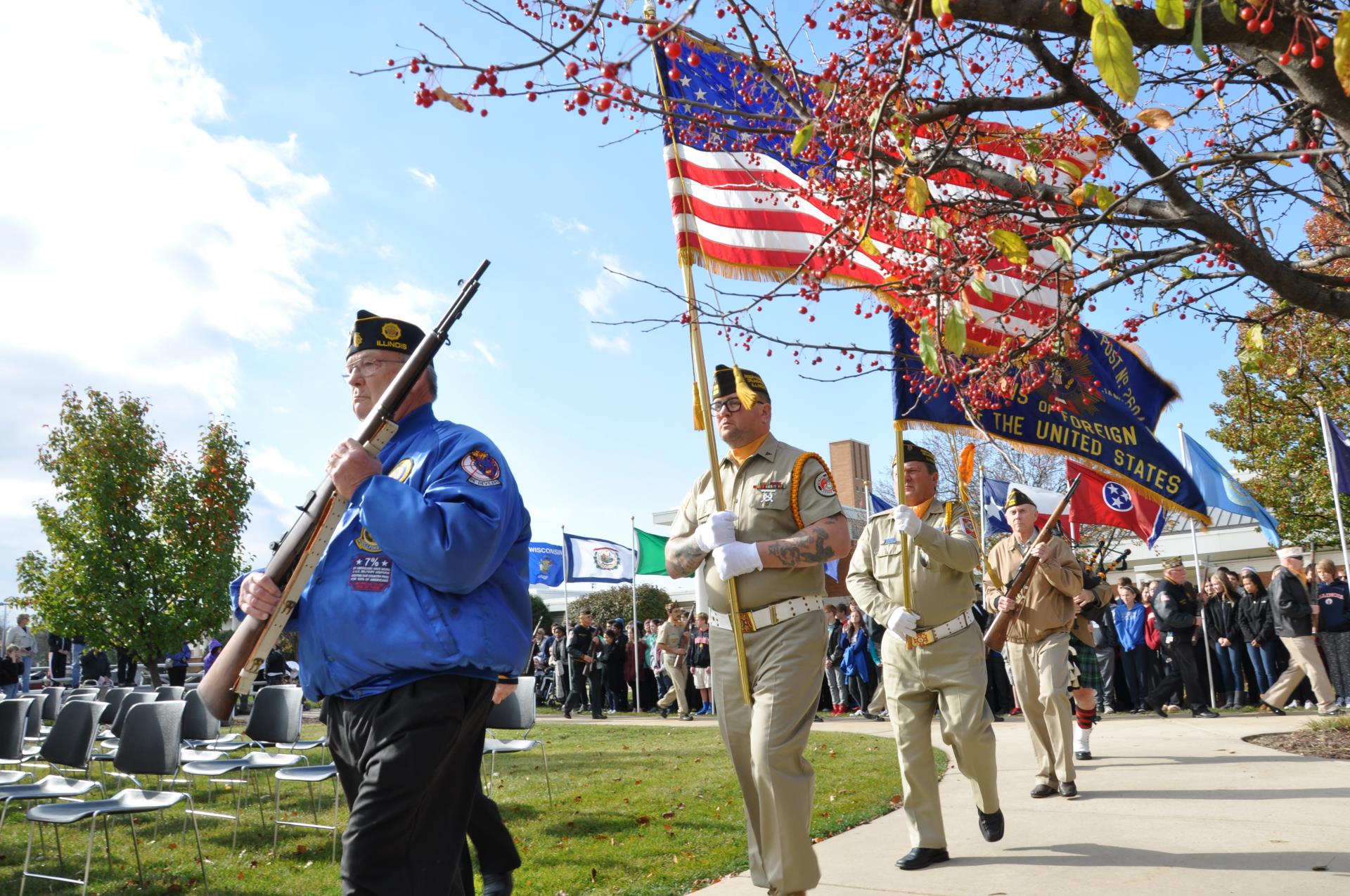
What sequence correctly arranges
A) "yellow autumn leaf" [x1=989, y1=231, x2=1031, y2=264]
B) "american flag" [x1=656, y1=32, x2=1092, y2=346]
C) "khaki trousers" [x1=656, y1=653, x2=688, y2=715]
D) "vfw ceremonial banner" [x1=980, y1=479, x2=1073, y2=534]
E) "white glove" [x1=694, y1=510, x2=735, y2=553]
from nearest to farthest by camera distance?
"yellow autumn leaf" [x1=989, y1=231, x2=1031, y2=264]
"white glove" [x1=694, y1=510, x2=735, y2=553]
"american flag" [x1=656, y1=32, x2=1092, y2=346]
"vfw ceremonial banner" [x1=980, y1=479, x2=1073, y2=534]
"khaki trousers" [x1=656, y1=653, x2=688, y2=715]

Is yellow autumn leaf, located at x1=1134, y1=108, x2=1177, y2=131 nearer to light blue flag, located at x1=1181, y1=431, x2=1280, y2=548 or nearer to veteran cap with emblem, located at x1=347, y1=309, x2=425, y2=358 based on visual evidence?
veteran cap with emblem, located at x1=347, y1=309, x2=425, y2=358

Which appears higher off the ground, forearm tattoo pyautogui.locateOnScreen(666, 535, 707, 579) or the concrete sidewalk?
forearm tattoo pyautogui.locateOnScreen(666, 535, 707, 579)

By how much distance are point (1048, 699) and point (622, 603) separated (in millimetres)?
32028

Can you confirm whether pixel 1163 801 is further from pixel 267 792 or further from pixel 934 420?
pixel 267 792

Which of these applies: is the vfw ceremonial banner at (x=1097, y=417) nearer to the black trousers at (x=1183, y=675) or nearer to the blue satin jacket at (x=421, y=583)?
the blue satin jacket at (x=421, y=583)

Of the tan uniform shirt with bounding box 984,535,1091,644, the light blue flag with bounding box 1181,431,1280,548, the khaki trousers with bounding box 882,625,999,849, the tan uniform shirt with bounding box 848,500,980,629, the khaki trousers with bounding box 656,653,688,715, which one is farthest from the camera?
the khaki trousers with bounding box 656,653,688,715

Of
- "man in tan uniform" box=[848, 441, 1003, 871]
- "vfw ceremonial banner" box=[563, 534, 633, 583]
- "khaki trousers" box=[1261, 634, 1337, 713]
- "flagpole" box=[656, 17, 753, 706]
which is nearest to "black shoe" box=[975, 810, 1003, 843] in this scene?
"man in tan uniform" box=[848, 441, 1003, 871]

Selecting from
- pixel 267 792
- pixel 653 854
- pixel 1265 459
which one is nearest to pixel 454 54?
pixel 653 854

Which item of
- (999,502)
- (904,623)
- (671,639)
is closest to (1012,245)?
(904,623)

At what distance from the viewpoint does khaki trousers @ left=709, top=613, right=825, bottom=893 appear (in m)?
4.16

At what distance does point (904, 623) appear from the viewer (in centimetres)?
564

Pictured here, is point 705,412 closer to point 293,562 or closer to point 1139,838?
point 293,562

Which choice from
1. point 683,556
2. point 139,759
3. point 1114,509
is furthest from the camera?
point 1114,509

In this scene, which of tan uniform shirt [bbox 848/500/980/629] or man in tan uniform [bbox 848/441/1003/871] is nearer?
man in tan uniform [bbox 848/441/1003/871]
